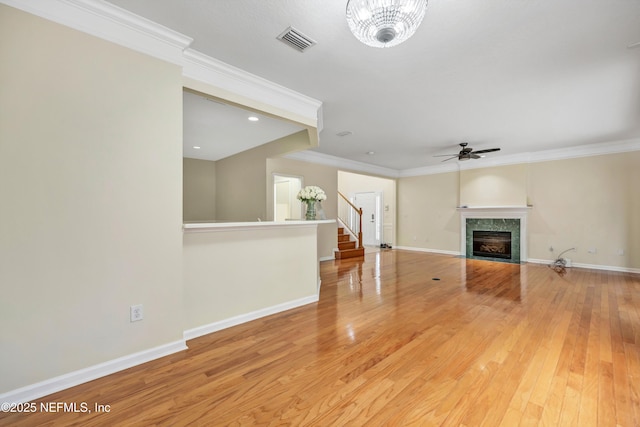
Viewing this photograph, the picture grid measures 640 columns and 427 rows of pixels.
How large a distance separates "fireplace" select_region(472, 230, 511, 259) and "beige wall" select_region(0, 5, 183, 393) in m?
7.62

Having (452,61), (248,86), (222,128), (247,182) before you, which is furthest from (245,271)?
(247,182)

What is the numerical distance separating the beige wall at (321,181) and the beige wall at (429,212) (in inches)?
119

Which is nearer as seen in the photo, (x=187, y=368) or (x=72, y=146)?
(x=72, y=146)

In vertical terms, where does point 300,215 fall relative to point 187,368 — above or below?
above

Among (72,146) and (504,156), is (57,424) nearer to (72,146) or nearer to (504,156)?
(72,146)

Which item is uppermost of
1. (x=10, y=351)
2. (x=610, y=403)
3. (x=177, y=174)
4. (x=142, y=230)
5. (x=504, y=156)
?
(x=504, y=156)

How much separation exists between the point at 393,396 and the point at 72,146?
2819mm

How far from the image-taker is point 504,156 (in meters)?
6.90

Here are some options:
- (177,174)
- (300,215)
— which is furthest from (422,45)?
(300,215)

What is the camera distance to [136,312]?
83.2 inches

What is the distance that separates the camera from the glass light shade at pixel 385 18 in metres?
1.48

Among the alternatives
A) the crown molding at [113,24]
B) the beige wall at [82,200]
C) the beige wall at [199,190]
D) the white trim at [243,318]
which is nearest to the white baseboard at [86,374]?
the beige wall at [82,200]

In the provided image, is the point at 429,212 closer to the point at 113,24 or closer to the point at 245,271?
the point at 245,271

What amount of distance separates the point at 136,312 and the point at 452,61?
3.68 meters
